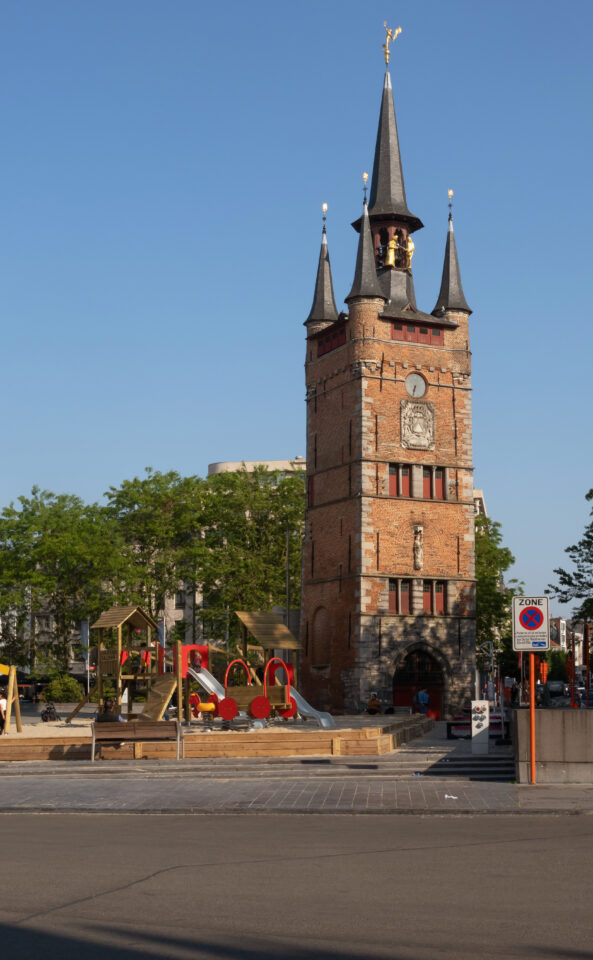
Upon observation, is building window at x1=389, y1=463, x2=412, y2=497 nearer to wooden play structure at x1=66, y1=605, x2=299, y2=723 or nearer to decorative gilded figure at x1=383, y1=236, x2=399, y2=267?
decorative gilded figure at x1=383, y1=236, x2=399, y2=267

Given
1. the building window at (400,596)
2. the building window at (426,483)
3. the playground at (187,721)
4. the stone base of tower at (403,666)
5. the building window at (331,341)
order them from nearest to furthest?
the playground at (187,721)
the stone base of tower at (403,666)
the building window at (400,596)
the building window at (426,483)
the building window at (331,341)

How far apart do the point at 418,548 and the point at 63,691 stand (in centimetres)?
1869

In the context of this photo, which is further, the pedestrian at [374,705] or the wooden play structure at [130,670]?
the pedestrian at [374,705]

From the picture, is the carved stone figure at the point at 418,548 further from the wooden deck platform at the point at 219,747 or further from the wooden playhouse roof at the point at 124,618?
the wooden deck platform at the point at 219,747

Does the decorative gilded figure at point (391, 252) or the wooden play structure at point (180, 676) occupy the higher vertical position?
the decorative gilded figure at point (391, 252)

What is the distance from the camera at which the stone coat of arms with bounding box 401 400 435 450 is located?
181ft

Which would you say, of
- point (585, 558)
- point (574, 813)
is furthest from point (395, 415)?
point (574, 813)

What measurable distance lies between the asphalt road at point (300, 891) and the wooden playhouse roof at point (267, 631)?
23.2m

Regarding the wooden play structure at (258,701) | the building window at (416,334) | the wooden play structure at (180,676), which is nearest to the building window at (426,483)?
the building window at (416,334)

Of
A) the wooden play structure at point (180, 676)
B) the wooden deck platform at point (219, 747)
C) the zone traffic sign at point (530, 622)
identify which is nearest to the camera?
the zone traffic sign at point (530, 622)

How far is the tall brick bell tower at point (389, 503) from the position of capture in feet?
175

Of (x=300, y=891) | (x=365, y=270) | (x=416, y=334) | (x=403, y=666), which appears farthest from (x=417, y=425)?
(x=300, y=891)

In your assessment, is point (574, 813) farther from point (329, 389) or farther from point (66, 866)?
point (329, 389)

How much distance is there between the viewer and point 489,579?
6744 centimetres
